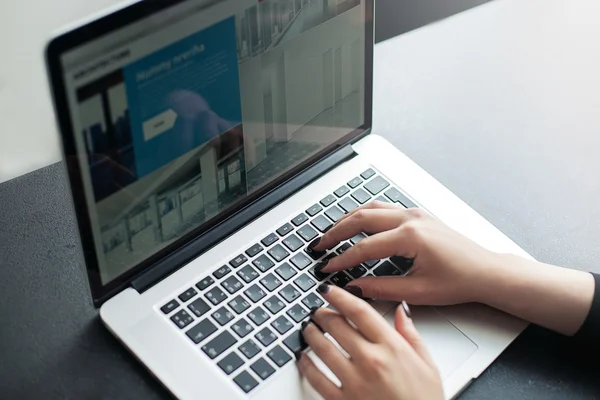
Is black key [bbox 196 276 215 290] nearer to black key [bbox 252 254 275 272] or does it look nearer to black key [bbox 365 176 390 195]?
black key [bbox 252 254 275 272]

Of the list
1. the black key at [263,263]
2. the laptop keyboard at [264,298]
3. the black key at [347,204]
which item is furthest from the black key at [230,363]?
the black key at [347,204]

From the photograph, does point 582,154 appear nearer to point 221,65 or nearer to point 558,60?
point 558,60

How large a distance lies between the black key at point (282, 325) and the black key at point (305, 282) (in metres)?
0.04

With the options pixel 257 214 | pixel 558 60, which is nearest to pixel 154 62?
pixel 257 214

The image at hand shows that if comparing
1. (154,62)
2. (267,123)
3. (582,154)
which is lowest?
(582,154)

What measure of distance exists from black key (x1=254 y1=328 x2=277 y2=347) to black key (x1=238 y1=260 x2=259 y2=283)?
0.20ft

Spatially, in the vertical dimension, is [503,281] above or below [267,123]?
below

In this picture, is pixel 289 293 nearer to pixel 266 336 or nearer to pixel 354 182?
pixel 266 336

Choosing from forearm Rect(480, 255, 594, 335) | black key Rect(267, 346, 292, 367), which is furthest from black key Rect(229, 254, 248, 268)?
forearm Rect(480, 255, 594, 335)

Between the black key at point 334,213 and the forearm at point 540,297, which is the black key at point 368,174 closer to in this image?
the black key at point 334,213

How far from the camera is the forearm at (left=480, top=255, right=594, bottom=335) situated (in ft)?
2.48

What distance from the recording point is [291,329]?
73 centimetres

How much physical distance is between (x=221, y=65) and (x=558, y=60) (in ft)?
1.99

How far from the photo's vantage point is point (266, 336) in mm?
726
